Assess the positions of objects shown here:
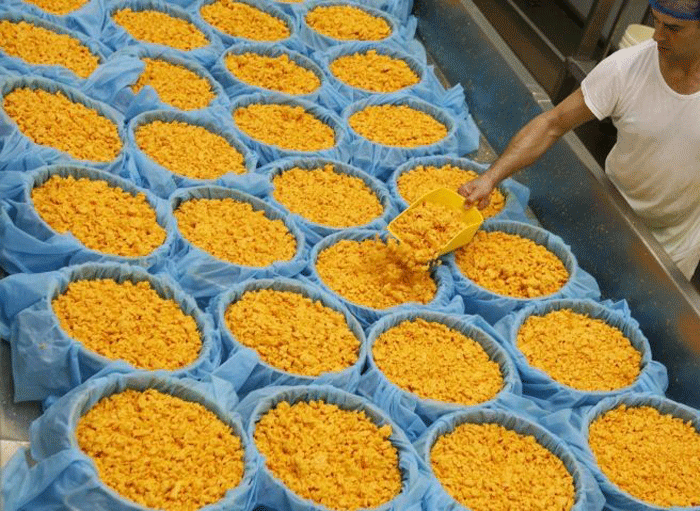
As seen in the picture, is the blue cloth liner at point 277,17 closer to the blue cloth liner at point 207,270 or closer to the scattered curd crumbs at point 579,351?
the blue cloth liner at point 207,270

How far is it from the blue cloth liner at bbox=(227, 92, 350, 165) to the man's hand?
28.0 inches

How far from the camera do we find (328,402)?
2.90 meters

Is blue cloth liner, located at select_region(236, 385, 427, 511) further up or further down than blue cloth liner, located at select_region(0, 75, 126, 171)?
further down

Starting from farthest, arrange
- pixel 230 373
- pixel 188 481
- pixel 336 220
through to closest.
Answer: pixel 336 220 → pixel 230 373 → pixel 188 481

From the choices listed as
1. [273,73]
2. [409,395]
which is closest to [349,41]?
[273,73]

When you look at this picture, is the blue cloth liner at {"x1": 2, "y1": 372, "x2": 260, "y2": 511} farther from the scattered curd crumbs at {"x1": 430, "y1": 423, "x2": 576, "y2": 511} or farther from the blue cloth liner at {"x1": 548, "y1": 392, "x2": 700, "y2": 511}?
the blue cloth liner at {"x1": 548, "y1": 392, "x2": 700, "y2": 511}

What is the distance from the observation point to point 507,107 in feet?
15.5

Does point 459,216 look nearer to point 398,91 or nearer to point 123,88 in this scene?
point 398,91

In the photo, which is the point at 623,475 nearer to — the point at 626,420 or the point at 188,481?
the point at 626,420

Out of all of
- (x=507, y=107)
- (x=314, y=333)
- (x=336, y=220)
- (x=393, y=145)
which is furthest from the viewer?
(x=507, y=107)

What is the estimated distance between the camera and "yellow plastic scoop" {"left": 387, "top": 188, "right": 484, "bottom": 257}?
3576mm

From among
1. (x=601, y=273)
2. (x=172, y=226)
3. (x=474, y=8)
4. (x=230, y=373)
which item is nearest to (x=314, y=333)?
(x=230, y=373)

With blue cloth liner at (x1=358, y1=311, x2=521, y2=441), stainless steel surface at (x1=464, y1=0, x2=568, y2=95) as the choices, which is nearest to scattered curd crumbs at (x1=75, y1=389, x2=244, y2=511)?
blue cloth liner at (x1=358, y1=311, x2=521, y2=441)

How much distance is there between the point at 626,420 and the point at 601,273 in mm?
895
